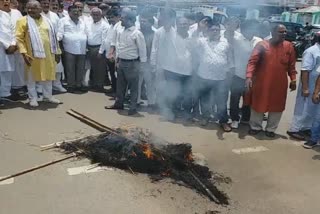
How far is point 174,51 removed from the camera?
667 centimetres

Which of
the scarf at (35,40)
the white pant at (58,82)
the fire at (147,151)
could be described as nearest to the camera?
the fire at (147,151)

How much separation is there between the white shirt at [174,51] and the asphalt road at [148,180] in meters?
0.94

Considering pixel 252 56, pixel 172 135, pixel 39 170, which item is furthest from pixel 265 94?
pixel 39 170

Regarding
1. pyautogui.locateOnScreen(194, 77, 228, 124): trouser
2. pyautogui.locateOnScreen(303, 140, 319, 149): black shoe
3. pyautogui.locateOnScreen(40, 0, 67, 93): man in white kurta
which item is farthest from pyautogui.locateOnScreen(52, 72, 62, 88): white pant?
pyautogui.locateOnScreen(303, 140, 319, 149): black shoe

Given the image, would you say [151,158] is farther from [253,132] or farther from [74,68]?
[74,68]

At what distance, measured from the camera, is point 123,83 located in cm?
711

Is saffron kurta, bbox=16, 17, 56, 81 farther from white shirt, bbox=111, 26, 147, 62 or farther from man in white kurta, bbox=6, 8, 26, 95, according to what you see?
white shirt, bbox=111, 26, 147, 62

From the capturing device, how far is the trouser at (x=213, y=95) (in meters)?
6.47

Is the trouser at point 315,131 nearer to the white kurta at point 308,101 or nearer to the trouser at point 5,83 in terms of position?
the white kurta at point 308,101

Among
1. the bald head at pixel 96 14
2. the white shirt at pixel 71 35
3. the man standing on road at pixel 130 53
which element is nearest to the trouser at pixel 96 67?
the white shirt at pixel 71 35

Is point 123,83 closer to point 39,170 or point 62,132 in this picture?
point 62,132

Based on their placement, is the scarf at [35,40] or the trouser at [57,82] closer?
the scarf at [35,40]

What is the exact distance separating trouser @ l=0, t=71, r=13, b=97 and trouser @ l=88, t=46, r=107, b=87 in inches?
69.5

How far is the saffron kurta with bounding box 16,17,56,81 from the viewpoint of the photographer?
21.9 feet
